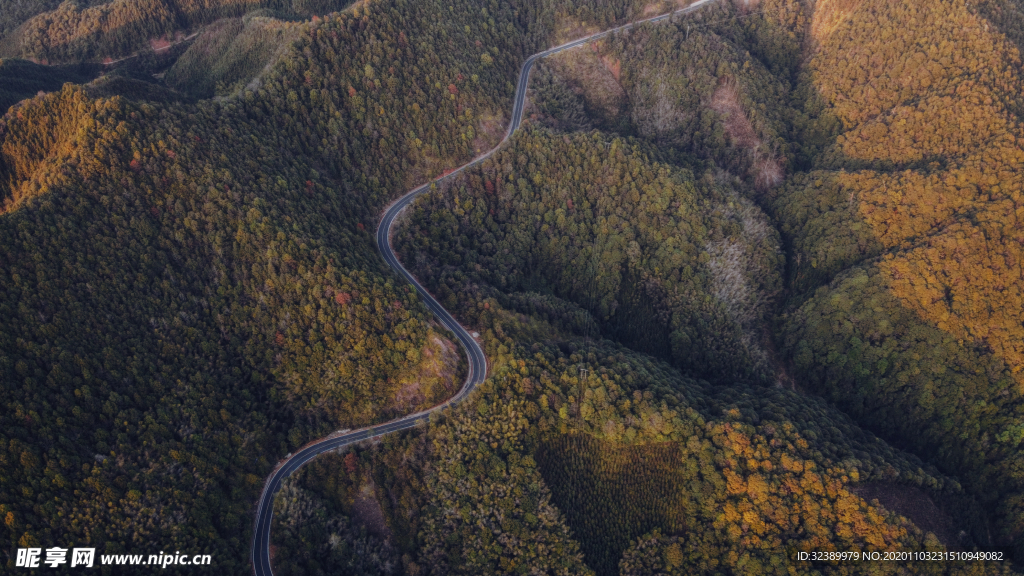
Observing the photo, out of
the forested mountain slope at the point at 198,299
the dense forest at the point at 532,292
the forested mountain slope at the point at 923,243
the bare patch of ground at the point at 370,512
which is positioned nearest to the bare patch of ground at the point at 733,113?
the dense forest at the point at 532,292

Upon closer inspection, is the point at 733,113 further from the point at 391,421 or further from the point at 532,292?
the point at 391,421

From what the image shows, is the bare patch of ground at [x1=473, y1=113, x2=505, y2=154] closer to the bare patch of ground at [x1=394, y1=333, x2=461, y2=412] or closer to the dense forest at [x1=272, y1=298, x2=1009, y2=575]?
the bare patch of ground at [x1=394, y1=333, x2=461, y2=412]

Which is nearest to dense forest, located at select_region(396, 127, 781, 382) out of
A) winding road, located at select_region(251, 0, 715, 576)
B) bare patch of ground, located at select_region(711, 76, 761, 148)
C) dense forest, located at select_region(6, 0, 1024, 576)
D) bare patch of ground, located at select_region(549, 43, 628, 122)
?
dense forest, located at select_region(6, 0, 1024, 576)

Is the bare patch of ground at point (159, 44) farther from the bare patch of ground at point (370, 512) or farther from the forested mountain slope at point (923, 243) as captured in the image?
the forested mountain slope at point (923, 243)

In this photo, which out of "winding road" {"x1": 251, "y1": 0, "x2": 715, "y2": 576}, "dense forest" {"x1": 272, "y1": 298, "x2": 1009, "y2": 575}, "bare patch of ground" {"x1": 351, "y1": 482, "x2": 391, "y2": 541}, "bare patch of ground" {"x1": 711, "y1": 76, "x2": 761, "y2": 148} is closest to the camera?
"winding road" {"x1": 251, "y1": 0, "x2": 715, "y2": 576}

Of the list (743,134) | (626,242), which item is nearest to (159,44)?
(626,242)

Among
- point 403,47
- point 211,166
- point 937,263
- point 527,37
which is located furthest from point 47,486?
point 937,263

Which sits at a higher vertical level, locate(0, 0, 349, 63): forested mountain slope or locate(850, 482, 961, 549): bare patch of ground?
locate(0, 0, 349, 63): forested mountain slope
